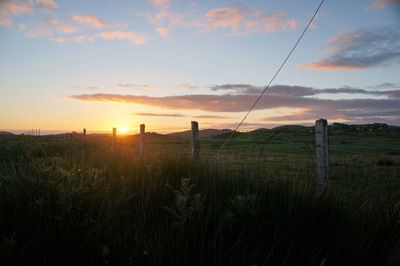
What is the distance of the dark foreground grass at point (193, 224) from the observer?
11.7ft

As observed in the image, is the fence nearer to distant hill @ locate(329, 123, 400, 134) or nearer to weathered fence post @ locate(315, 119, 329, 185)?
weathered fence post @ locate(315, 119, 329, 185)

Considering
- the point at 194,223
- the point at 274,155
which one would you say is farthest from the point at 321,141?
the point at 274,155

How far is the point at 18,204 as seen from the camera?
405 centimetres

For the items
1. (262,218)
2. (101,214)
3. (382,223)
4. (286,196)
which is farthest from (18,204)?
(382,223)

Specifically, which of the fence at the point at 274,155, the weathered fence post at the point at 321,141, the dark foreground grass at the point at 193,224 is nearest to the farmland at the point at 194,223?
the dark foreground grass at the point at 193,224

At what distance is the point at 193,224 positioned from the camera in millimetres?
3949

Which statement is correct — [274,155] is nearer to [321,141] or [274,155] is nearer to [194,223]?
[321,141]

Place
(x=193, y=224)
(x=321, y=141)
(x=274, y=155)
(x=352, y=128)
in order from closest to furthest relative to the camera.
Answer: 1. (x=193, y=224)
2. (x=321, y=141)
3. (x=274, y=155)
4. (x=352, y=128)

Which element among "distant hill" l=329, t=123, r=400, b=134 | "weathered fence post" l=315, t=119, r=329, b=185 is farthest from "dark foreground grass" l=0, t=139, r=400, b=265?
"distant hill" l=329, t=123, r=400, b=134

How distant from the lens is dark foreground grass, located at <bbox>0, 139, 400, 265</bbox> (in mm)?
3555

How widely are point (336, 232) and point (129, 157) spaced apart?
3905mm

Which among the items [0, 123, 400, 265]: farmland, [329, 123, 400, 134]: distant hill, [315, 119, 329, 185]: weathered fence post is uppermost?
[329, 123, 400, 134]: distant hill

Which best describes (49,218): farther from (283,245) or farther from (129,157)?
(129,157)

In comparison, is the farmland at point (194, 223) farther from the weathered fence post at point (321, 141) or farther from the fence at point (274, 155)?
the weathered fence post at point (321, 141)
